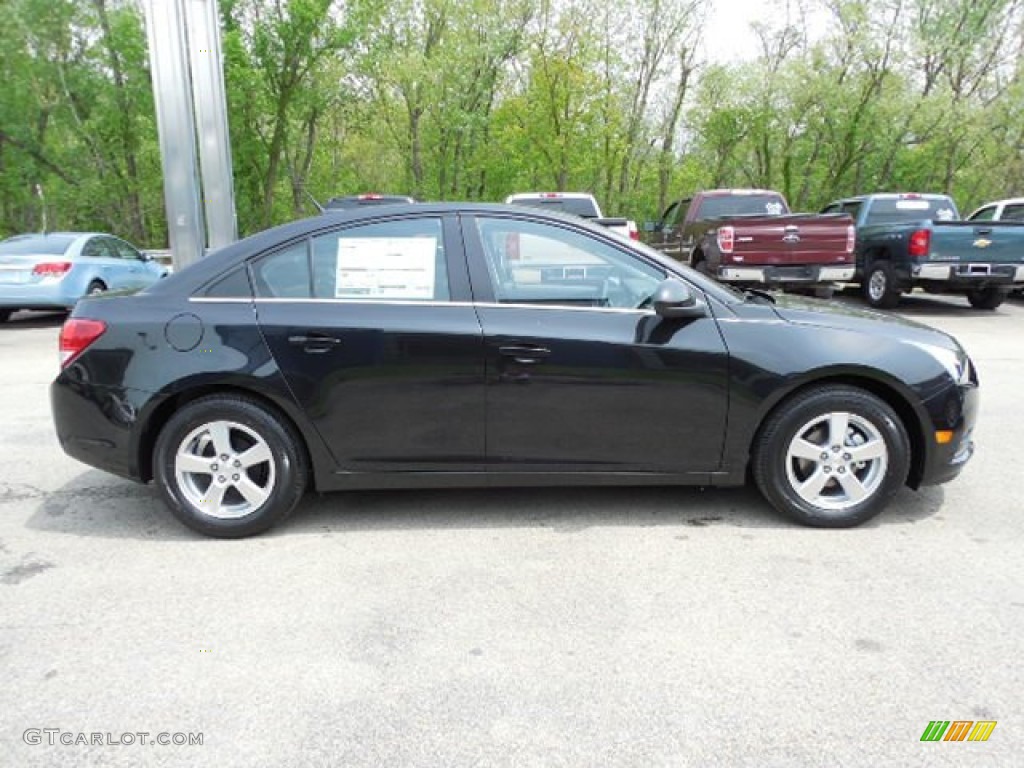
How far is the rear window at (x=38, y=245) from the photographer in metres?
11.1

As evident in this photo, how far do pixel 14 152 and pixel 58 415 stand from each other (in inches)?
1004

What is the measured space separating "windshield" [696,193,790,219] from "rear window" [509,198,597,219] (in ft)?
10.8

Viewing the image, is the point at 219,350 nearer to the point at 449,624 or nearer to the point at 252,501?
the point at 252,501

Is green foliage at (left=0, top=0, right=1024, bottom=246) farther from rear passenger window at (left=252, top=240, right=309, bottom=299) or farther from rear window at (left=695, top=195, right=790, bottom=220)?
rear passenger window at (left=252, top=240, right=309, bottom=299)

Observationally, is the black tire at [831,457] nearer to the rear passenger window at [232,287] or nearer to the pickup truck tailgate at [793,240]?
the rear passenger window at [232,287]

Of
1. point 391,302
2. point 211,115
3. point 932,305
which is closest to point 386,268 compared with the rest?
point 391,302

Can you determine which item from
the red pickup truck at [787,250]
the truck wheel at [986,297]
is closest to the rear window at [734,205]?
the red pickup truck at [787,250]

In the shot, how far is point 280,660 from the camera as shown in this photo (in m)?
2.60

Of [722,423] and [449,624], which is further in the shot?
[722,423]

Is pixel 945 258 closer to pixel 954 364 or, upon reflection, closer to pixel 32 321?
pixel 954 364

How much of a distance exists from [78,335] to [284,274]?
1.05m

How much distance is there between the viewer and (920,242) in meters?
11.0

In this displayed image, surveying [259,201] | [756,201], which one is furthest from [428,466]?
[259,201]

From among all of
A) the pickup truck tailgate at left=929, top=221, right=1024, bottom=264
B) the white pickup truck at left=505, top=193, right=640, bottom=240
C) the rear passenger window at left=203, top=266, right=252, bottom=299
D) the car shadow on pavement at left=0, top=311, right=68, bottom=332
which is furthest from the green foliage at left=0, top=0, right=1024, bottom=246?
the rear passenger window at left=203, top=266, right=252, bottom=299
